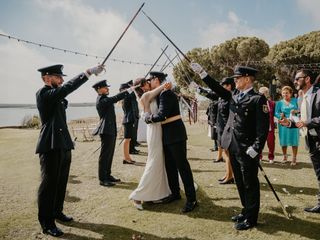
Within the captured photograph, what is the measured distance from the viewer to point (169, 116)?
224 inches

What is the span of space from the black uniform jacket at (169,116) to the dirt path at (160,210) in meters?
1.29

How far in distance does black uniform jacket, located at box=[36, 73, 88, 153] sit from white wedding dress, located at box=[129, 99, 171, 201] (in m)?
1.48

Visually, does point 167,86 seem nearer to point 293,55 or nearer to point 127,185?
point 127,185

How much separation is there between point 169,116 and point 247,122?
4.79 ft

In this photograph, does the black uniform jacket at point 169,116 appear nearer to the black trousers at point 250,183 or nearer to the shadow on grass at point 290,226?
the black trousers at point 250,183

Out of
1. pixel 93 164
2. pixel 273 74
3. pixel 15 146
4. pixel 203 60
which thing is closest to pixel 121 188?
pixel 93 164

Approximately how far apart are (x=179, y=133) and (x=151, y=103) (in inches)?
31.7

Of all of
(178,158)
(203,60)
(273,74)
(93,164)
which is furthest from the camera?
(203,60)

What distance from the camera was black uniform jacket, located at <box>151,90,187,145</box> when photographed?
221 inches

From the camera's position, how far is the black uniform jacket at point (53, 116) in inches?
185

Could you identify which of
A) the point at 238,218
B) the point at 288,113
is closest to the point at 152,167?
the point at 238,218

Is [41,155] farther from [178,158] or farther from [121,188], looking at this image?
[121,188]

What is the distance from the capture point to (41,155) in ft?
16.3

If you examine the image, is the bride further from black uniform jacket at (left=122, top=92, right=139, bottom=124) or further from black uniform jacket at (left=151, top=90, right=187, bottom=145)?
black uniform jacket at (left=122, top=92, right=139, bottom=124)
